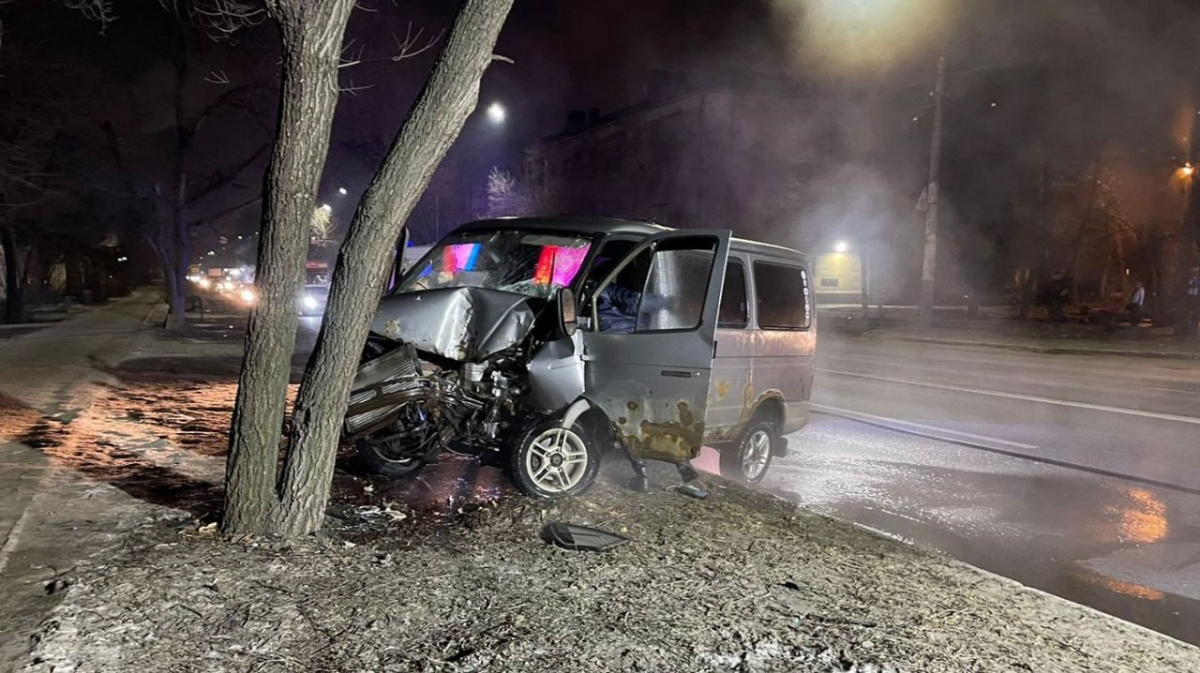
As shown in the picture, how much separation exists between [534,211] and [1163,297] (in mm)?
28183

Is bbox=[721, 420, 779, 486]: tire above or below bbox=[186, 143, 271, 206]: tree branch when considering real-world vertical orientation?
below

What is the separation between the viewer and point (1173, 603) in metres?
4.22

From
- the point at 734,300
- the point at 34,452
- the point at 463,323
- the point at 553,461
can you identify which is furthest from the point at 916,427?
the point at 34,452

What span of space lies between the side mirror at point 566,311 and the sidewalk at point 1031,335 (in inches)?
586

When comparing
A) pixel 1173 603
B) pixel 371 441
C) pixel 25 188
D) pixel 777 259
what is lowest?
pixel 1173 603

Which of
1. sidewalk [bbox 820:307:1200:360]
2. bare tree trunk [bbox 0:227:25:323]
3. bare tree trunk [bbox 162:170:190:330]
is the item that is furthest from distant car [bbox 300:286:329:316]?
sidewalk [bbox 820:307:1200:360]

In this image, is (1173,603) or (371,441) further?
(371,441)

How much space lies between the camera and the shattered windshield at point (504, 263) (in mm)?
5660

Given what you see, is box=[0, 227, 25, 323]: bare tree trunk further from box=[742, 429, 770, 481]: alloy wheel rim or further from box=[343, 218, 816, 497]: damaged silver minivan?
box=[742, 429, 770, 481]: alloy wheel rim

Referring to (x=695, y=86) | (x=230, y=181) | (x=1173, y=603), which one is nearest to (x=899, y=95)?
(x=695, y=86)

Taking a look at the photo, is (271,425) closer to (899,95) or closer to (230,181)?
(230,181)

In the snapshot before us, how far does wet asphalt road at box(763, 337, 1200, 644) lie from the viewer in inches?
185

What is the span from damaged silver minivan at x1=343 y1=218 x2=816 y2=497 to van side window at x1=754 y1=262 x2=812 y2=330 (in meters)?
0.04

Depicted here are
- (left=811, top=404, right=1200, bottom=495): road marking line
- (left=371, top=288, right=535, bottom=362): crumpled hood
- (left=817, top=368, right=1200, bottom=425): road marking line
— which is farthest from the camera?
(left=817, top=368, right=1200, bottom=425): road marking line
